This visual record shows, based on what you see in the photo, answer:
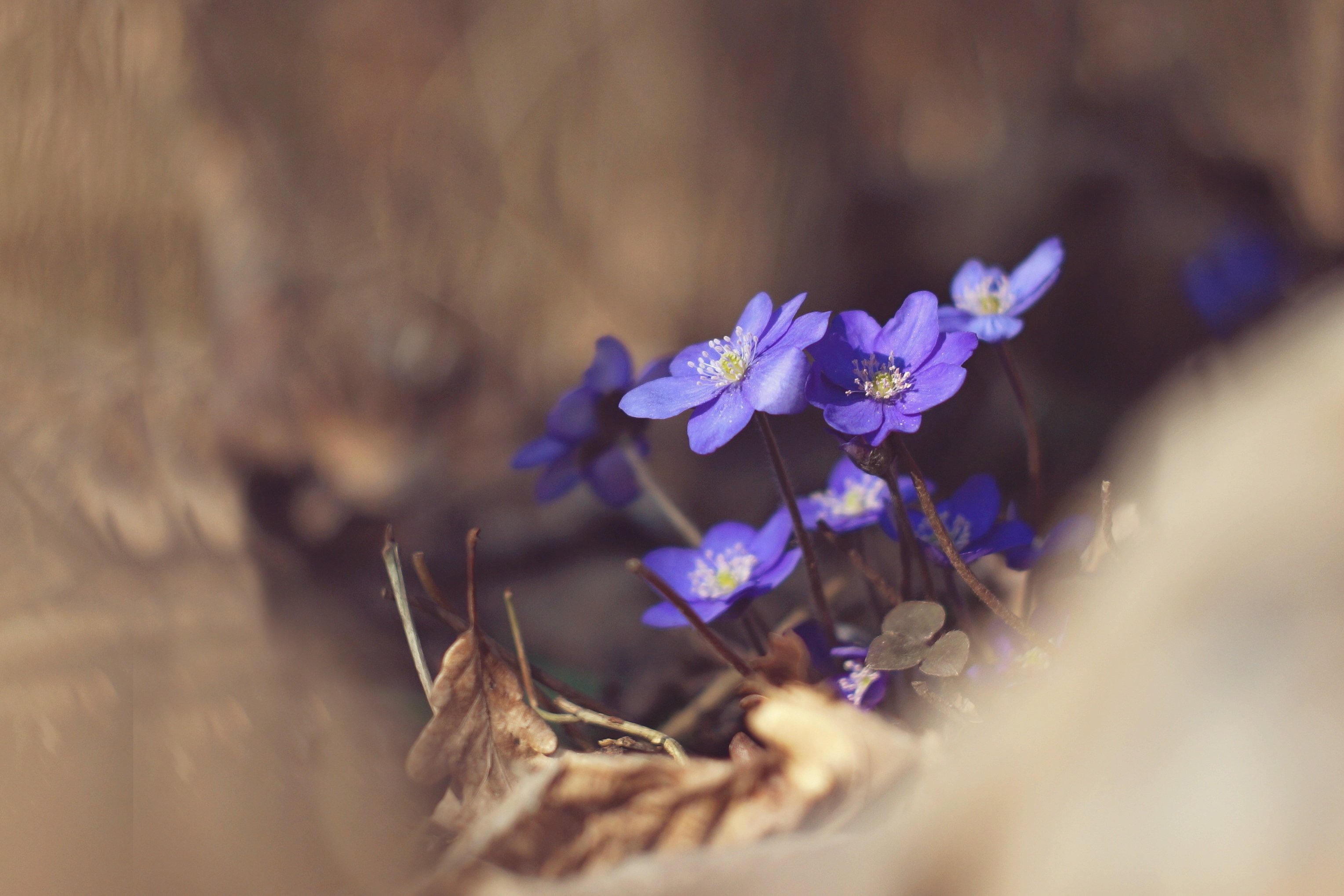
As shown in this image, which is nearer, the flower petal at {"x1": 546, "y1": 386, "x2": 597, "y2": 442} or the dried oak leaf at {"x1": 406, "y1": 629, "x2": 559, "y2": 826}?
the dried oak leaf at {"x1": 406, "y1": 629, "x2": 559, "y2": 826}

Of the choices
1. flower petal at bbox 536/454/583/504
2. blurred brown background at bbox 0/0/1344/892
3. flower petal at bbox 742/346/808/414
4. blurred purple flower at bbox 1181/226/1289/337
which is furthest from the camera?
blurred purple flower at bbox 1181/226/1289/337

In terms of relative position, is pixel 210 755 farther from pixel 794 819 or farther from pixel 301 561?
pixel 301 561

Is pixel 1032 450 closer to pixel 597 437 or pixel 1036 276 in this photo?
pixel 1036 276

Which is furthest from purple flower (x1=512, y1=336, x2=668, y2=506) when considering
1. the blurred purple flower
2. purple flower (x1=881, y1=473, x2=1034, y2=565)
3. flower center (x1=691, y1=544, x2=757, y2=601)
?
the blurred purple flower

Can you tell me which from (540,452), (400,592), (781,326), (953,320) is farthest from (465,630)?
(953,320)

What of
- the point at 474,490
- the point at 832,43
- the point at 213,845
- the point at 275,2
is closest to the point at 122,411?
the point at 474,490

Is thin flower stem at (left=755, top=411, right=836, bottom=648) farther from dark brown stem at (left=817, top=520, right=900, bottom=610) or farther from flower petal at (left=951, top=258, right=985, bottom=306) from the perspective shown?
flower petal at (left=951, top=258, right=985, bottom=306)
